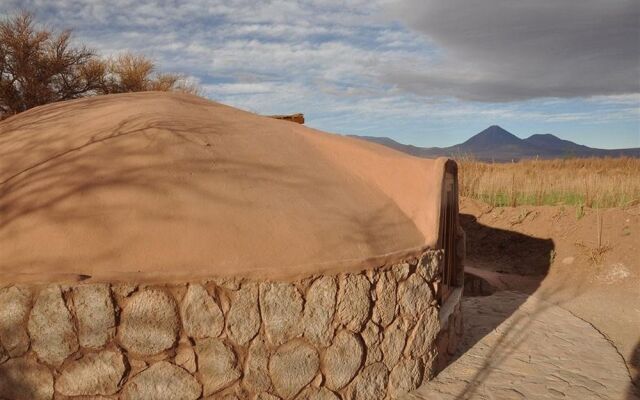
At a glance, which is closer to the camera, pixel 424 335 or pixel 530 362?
pixel 424 335

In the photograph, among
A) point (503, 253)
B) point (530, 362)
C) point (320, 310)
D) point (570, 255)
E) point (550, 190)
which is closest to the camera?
point (320, 310)

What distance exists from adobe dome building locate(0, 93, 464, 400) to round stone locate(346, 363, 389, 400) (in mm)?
13

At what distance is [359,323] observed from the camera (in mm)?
3514

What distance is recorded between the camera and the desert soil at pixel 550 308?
4371mm

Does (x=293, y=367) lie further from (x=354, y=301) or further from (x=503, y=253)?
(x=503, y=253)

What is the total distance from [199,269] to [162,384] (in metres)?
0.72

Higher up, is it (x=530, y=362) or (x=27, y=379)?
(x=27, y=379)

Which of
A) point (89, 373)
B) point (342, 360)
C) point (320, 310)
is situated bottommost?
point (342, 360)

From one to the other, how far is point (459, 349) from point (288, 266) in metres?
2.60

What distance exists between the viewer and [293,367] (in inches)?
131

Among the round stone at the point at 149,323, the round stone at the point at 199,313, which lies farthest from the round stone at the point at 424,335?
the round stone at the point at 149,323

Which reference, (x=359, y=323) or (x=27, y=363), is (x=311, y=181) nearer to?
(x=359, y=323)

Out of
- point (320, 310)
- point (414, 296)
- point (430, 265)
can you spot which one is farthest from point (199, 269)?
point (430, 265)

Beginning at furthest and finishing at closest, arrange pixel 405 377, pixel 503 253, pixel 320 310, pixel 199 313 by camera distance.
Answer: pixel 503 253, pixel 405 377, pixel 320 310, pixel 199 313
